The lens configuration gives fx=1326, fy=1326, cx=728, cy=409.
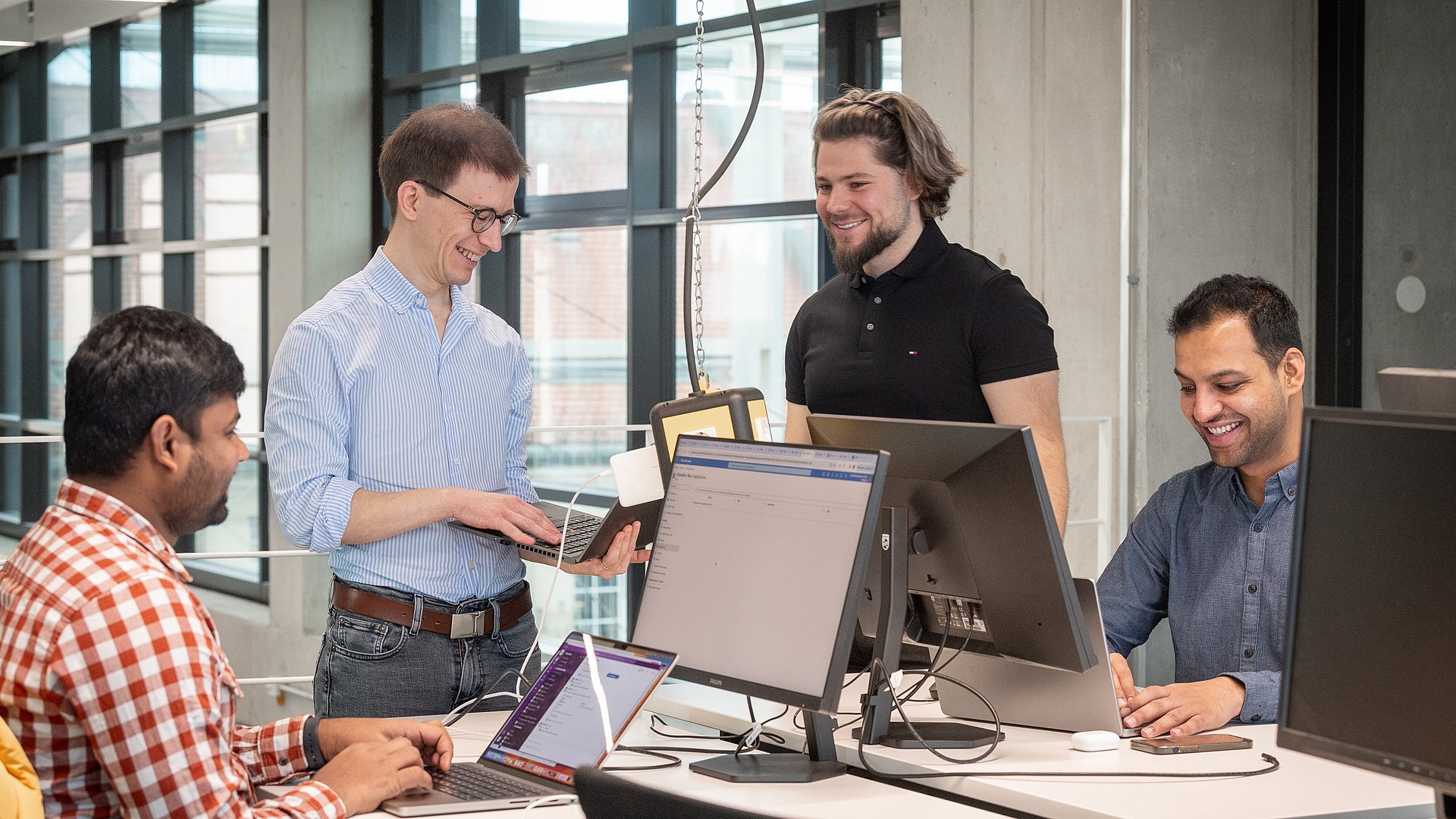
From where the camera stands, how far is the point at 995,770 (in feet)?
5.46

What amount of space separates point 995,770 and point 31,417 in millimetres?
9357

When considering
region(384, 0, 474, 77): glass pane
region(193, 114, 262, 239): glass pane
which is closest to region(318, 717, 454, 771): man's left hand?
region(384, 0, 474, 77): glass pane

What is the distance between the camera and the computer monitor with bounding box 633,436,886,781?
1.59 metres

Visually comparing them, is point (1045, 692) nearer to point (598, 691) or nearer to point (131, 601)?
point (598, 691)

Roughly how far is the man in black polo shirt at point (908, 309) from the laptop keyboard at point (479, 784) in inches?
33.1

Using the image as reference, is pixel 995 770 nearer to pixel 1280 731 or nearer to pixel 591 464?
pixel 1280 731

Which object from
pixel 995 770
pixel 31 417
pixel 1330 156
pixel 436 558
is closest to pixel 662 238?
pixel 1330 156

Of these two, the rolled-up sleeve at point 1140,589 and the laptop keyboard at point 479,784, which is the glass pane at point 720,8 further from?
the laptop keyboard at point 479,784

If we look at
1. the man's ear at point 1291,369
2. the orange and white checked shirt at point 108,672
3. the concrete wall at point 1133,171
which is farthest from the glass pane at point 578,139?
the orange and white checked shirt at point 108,672

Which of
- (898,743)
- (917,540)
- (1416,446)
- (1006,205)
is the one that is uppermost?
(1006,205)

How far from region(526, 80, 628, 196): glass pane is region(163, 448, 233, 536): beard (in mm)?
4468

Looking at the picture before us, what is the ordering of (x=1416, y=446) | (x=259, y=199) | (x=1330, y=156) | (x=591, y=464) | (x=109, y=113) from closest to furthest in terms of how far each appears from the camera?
(x=1416, y=446) → (x=1330, y=156) → (x=591, y=464) → (x=259, y=199) → (x=109, y=113)

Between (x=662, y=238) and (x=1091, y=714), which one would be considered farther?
(x=662, y=238)

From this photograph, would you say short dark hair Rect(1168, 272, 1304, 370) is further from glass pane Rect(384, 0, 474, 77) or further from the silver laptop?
glass pane Rect(384, 0, 474, 77)
